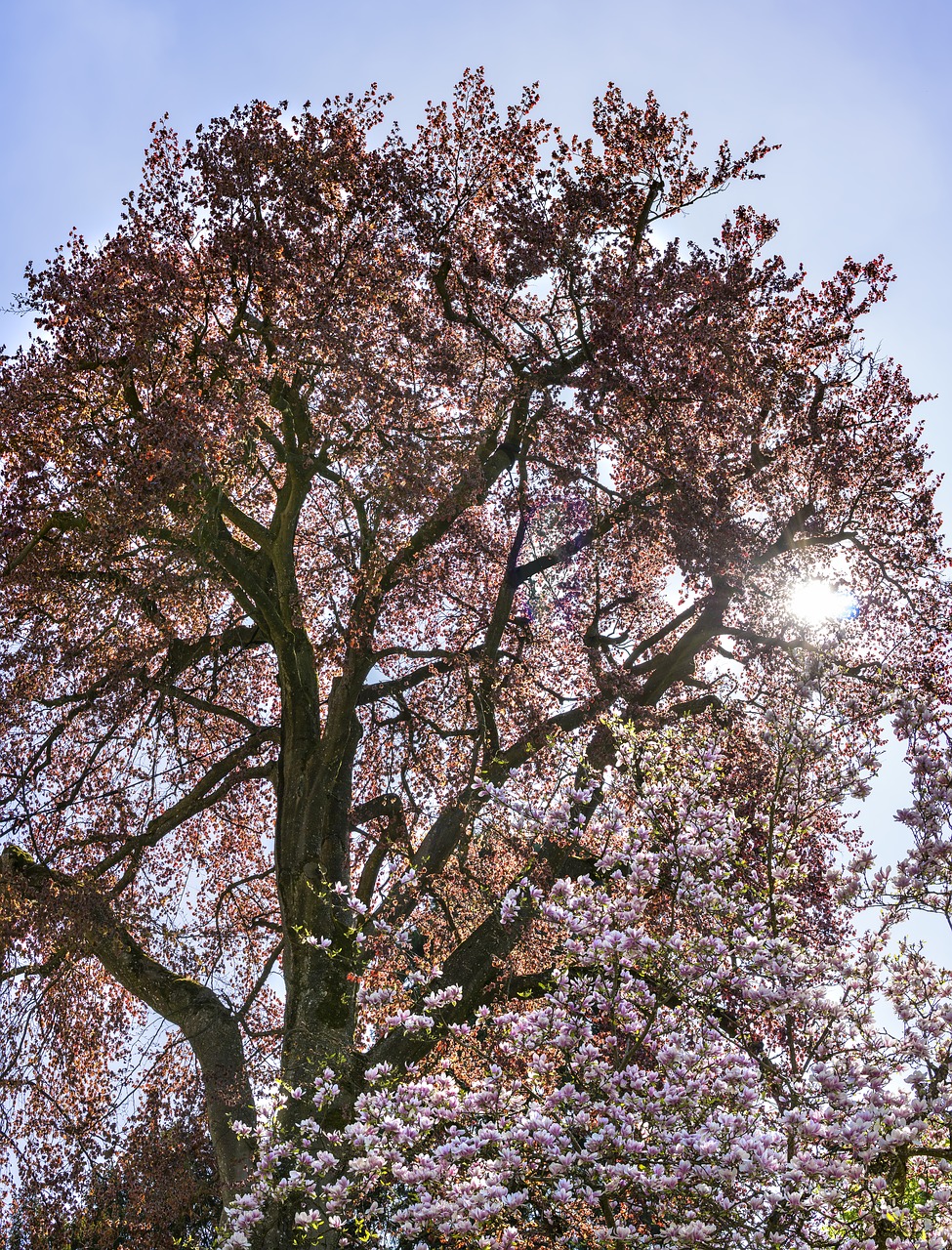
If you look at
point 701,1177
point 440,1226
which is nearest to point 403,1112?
point 440,1226

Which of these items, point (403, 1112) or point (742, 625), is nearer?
point (403, 1112)

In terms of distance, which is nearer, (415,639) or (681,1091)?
(681,1091)

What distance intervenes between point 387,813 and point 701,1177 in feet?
21.9

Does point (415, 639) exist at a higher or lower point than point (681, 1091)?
higher

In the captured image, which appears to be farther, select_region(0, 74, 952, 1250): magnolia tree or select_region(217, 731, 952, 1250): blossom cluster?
select_region(0, 74, 952, 1250): magnolia tree

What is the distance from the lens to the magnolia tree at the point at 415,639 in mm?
7602

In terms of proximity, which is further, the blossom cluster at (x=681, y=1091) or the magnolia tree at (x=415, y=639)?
the magnolia tree at (x=415, y=639)

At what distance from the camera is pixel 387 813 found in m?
11.8

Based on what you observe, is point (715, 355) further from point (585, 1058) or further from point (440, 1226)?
point (440, 1226)

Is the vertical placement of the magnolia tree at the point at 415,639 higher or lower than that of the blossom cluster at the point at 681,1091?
higher

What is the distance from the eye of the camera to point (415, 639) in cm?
1358

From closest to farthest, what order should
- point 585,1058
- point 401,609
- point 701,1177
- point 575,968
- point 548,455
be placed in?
point 701,1177 → point 585,1058 → point 575,968 → point 548,455 → point 401,609

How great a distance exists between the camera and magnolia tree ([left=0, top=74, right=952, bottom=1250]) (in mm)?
7602

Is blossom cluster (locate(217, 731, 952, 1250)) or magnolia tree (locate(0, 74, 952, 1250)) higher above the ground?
magnolia tree (locate(0, 74, 952, 1250))
